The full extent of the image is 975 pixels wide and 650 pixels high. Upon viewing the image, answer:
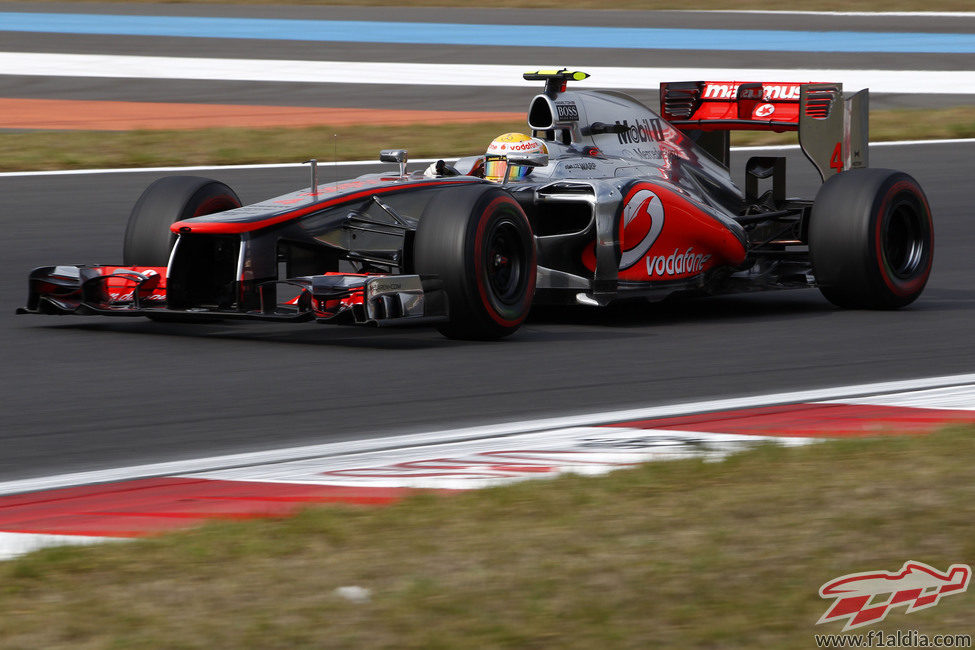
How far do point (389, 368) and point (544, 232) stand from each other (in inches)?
71.9

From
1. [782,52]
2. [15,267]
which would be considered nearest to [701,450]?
[15,267]

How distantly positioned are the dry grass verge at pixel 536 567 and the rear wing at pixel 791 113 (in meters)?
5.72

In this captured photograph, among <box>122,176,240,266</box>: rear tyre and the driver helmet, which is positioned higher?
the driver helmet

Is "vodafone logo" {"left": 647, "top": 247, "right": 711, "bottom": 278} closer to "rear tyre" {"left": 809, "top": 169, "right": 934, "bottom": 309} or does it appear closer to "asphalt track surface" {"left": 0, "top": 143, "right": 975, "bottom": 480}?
"asphalt track surface" {"left": 0, "top": 143, "right": 975, "bottom": 480}

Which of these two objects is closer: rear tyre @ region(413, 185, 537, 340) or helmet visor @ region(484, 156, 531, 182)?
rear tyre @ region(413, 185, 537, 340)

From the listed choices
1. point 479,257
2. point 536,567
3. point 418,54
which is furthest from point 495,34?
point 536,567

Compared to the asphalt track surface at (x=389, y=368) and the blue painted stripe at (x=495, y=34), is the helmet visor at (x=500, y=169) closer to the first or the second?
the asphalt track surface at (x=389, y=368)

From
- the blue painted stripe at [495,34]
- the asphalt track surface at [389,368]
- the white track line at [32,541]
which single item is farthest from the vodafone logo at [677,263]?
the blue painted stripe at [495,34]

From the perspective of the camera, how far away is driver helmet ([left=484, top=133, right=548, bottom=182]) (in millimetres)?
9500

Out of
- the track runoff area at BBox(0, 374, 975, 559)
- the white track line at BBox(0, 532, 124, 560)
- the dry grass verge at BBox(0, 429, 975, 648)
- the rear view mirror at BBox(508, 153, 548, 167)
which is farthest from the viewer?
the rear view mirror at BBox(508, 153, 548, 167)

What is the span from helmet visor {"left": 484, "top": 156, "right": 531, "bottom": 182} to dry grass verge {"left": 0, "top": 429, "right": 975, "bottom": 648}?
420cm

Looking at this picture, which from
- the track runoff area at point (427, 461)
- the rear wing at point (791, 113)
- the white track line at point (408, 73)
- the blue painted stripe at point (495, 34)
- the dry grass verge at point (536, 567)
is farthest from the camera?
the blue painted stripe at point (495, 34)

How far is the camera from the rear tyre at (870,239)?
380 inches

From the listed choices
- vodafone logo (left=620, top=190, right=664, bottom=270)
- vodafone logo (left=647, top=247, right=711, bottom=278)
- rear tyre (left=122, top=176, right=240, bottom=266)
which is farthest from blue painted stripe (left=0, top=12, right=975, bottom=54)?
rear tyre (left=122, top=176, right=240, bottom=266)
